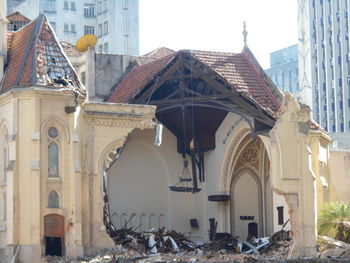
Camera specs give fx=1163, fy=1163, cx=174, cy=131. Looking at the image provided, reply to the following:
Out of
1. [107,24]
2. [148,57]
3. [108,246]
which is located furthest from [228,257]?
[107,24]

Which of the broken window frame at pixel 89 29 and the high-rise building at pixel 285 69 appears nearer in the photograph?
the broken window frame at pixel 89 29

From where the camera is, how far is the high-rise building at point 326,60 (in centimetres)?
12450

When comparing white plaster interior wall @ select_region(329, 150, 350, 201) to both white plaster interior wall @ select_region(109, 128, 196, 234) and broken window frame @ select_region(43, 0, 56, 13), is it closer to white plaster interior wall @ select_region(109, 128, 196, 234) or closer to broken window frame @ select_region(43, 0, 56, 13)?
white plaster interior wall @ select_region(109, 128, 196, 234)

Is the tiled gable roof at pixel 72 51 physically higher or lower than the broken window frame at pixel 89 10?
lower

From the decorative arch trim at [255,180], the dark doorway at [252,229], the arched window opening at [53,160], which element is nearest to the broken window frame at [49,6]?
the decorative arch trim at [255,180]

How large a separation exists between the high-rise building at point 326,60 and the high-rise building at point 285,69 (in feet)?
28.4

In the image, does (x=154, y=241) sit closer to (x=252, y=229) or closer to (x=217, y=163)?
(x=217, y=163)

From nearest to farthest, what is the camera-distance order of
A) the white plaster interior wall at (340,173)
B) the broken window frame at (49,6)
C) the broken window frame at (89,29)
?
the white plaster interior wall at (340,173), the broken window frame at (49,6), the broken window frame at (89,29)

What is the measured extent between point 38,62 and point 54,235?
25.7ft

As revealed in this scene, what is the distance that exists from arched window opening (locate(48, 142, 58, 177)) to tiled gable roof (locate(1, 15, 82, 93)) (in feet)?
8.99

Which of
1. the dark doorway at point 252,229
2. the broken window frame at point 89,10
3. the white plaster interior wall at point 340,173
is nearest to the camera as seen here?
the dark doorway at point 252,229

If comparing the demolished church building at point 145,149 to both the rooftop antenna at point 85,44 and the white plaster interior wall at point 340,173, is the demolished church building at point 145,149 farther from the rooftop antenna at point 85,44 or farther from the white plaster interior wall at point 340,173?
the white plaster interior wall at point 340,173

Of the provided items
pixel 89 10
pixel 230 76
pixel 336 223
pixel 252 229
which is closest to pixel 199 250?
pixel 336 223

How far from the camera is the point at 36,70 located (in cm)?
5169
